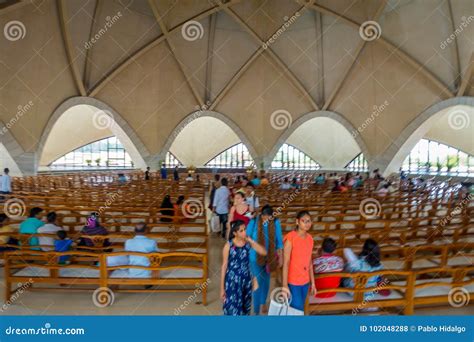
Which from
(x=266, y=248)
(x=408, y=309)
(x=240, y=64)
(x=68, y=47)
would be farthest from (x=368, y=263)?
(x=240, y=64)

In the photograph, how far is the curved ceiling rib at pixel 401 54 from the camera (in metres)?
23.7

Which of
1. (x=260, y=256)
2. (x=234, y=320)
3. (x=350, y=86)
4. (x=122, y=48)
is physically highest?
(x=122, y=48)

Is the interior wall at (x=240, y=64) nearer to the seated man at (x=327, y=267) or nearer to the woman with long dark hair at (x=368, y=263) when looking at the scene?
the seated man at (x=327, y=267)

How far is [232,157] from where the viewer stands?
4197 cm

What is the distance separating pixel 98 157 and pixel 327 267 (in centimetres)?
3916

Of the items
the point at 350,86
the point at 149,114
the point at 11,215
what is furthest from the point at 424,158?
the point at 11,215

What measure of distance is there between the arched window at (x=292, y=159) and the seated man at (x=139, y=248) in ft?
117

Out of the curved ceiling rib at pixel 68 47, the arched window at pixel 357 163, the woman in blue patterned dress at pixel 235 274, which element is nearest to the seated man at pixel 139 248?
the woman in blue patterned dress at pixel 235 274

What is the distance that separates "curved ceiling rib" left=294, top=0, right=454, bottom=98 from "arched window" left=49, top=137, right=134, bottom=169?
80.3 ft

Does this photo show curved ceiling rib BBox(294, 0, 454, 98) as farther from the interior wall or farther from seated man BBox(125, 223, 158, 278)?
seated man BBox(125, 223, 158, 278)

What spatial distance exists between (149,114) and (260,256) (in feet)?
83.3

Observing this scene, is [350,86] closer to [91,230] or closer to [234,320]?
[91,230]

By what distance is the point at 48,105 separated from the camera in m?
22.4

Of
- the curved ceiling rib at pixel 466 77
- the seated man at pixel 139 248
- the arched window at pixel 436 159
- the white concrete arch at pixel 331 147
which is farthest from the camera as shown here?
the white concrete arch at pixel 331 147
